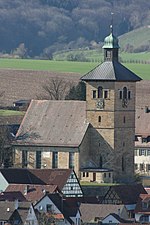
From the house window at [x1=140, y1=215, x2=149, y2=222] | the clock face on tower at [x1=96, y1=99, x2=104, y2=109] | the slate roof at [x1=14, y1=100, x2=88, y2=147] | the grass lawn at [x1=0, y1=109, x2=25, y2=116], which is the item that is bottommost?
the house window at [x1=140, y1=215, x2=149, y2=222]

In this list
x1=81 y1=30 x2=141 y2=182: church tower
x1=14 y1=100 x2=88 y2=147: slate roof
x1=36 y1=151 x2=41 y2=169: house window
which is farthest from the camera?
x1=36 y1=151 x2=41 y2=169: house window

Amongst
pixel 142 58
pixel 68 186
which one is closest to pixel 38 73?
pixel 142 58

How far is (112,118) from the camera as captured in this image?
11150 cm

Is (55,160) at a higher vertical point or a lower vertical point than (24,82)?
lower

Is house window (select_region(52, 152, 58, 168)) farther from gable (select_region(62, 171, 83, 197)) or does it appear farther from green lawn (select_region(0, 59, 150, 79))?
green lawn (select_region(0, 59, 150, 79))

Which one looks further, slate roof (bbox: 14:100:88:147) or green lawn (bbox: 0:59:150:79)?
green lawn (bbox: 0:59:150:79)

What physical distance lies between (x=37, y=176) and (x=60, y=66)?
6568 cm

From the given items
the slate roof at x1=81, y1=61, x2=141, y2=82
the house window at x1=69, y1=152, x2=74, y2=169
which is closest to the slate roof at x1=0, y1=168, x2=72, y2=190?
the house window at x1=69, y1=152, x2=74, y2=169

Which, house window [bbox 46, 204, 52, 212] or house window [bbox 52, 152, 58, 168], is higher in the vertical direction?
house window [bbox 52, 152, 58, 168]

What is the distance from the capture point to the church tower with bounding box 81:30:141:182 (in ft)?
364

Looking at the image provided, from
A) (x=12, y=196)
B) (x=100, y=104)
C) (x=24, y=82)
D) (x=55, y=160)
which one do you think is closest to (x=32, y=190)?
(x=12, y=196)

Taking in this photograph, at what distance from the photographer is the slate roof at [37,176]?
4092 inches

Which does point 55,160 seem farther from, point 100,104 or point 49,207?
point 49,207

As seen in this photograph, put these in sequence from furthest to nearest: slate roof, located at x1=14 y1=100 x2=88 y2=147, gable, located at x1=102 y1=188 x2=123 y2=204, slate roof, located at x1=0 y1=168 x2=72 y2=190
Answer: slate roof, located at x1=14 y1=100 x2=88 y2=147, slate roof, located at x1=0 y1=168 x2=72 y2=190, gable, located at x1=102 y1=188 x2=123 y2=204
